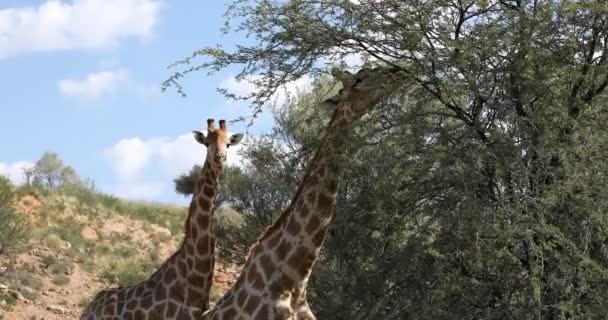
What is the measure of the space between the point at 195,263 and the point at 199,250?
0.14 m

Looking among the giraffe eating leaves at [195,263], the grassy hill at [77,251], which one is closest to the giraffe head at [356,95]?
the giraffe eating leaves at [195,263]

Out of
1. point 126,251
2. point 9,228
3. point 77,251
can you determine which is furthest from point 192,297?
point 126,251

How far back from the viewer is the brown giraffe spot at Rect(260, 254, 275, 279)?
896cm

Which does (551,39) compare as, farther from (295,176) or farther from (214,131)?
(295,176)

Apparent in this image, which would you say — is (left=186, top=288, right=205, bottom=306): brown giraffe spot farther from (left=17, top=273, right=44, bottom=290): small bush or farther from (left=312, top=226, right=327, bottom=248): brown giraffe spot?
(left=17, top=273, right=44, bottom=290): small bush

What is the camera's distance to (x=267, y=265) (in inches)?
356

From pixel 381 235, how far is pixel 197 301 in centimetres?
203

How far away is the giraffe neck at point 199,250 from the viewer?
1093 cm

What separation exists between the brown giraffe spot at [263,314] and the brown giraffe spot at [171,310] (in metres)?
2.26

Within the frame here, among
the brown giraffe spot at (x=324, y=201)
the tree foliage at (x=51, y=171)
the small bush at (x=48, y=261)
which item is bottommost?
the brown giraffe spot at (x=324, y=201)

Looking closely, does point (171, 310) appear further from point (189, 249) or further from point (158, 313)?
point (189, 249)

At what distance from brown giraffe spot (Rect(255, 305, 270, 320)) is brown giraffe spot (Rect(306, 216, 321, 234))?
0.74m

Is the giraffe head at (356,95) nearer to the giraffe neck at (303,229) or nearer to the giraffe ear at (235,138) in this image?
the giraffe neck at (303,229)

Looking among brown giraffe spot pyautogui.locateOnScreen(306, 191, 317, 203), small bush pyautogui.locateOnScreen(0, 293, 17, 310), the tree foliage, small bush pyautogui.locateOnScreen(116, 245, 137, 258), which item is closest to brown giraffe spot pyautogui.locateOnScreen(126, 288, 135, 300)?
brown giraffe spot pyautogui.locateOnScreen(306, 191, 317, 203)
